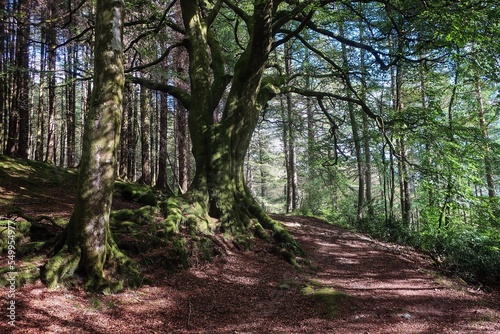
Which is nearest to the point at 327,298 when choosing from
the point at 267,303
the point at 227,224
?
the point at 267,303

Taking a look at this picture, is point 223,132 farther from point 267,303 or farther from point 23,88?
point 23,88

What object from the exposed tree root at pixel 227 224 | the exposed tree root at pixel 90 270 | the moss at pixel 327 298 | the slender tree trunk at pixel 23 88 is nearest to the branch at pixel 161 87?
the exposed tree root at pixel 227 224

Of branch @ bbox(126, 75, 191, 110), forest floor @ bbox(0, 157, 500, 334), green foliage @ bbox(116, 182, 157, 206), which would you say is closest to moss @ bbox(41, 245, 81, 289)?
forest floor @ bbox(0, 157, 500, 334)

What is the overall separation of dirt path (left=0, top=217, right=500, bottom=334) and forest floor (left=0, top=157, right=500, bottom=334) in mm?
14

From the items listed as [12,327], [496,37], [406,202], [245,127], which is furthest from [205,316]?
[406,202]

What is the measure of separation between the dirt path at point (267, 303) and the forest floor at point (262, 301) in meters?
0.01

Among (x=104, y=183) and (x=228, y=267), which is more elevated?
(x=104, y=183)

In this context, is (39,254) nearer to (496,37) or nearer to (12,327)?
(12,327)

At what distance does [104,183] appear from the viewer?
4.63m

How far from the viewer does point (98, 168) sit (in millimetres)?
4598

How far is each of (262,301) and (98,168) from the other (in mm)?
3487

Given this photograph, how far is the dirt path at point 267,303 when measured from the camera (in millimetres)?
3865

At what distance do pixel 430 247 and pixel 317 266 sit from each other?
494 cm

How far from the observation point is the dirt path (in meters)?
3.87
